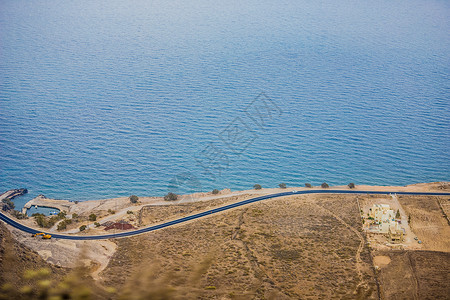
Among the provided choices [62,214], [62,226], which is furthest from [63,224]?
[62,214]

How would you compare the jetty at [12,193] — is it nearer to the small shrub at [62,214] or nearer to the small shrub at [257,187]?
the small shrub at [62,214]

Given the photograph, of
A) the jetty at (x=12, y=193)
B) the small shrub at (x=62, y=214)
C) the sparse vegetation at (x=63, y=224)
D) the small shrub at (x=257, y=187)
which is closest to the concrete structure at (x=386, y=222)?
the small shrub at (x=257, y=187)

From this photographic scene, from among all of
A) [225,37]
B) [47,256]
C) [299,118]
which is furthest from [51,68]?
[47,256]

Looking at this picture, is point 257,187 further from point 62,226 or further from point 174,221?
point 62,226

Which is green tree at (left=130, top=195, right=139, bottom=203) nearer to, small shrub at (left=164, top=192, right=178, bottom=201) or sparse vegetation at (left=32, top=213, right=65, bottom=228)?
small shrub at (left=164, top=192, right=178, bottom=201)

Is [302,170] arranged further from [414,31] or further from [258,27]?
[414,31]
